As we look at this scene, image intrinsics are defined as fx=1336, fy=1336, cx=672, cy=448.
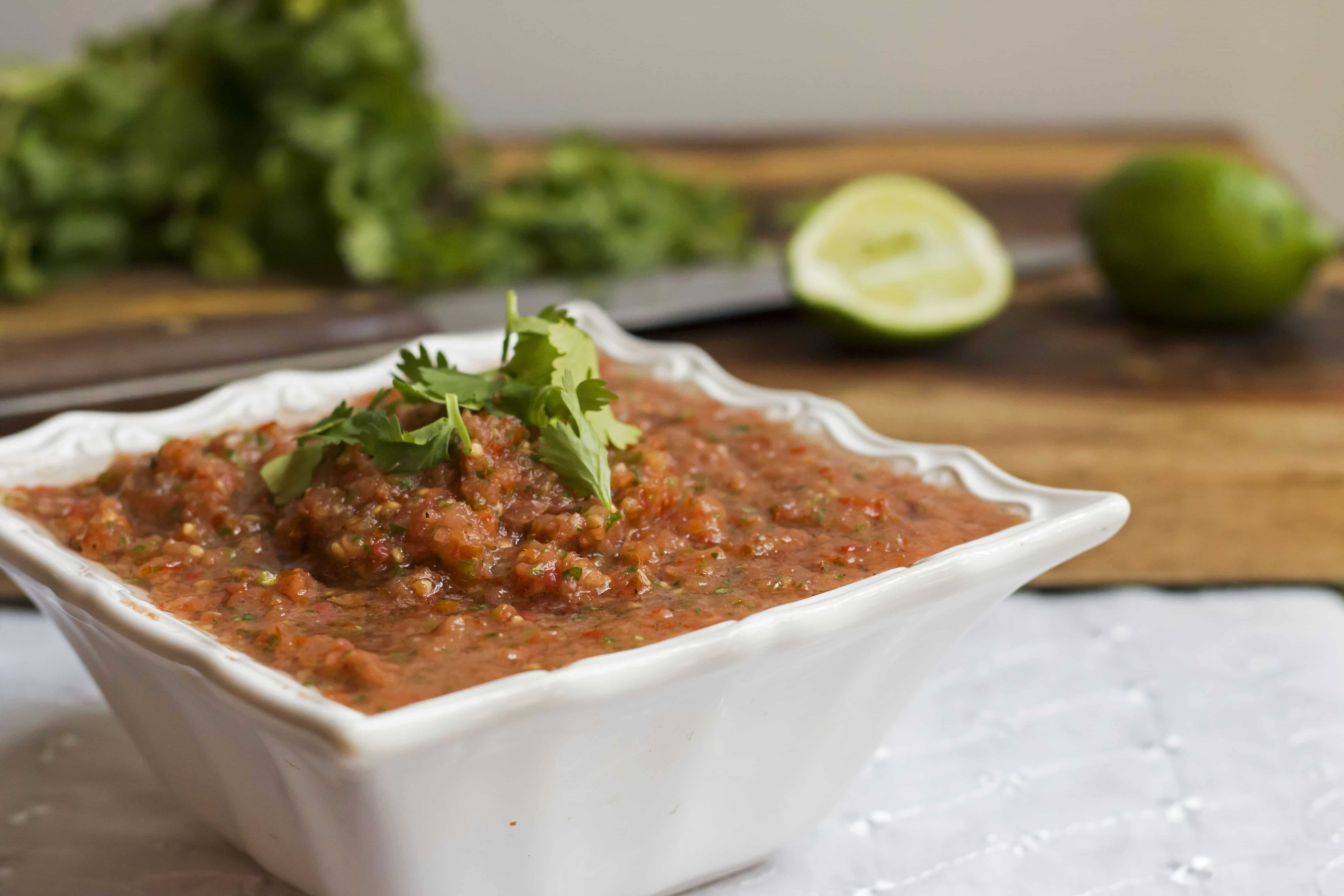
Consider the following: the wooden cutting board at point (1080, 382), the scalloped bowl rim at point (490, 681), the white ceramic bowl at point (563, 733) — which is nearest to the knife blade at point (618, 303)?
the wooden cutting board at point (1080, 382)

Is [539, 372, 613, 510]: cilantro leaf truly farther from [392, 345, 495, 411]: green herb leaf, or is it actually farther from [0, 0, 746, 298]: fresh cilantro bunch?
[0, 0, 746, 298]: fresh cilantro bunch

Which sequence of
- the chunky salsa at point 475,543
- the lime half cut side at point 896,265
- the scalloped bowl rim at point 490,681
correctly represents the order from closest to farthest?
1. the scalloped bowl rim at point 490,681
2. the chunky salsa at point 475,543
3. the lime half cut side at point 896,265

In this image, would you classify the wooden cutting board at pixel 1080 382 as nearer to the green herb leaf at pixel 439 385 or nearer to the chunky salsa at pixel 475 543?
the chunky salsa at pixel 475 543

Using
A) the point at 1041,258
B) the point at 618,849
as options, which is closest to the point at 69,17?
the point at 1041,258

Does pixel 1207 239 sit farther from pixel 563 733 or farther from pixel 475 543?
pixel 563 733

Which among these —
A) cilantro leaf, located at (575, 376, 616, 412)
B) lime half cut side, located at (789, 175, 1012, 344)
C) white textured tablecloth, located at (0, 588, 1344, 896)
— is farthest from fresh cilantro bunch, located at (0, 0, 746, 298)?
cilantro leaf, located at (575, 376, 616, 412)

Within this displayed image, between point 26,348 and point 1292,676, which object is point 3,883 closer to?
point 26,348

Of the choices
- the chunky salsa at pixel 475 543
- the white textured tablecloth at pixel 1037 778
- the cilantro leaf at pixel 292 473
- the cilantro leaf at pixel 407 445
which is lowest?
the white textured tablecloth at pixel 1037 778
